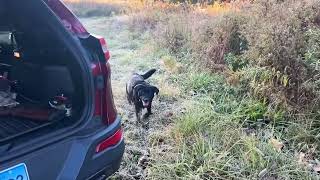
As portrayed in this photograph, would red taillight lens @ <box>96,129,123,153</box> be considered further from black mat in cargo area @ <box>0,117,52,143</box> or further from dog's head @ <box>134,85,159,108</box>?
dog's head @ <box>134,85,159,108</box>

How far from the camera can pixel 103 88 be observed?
88.2 inches

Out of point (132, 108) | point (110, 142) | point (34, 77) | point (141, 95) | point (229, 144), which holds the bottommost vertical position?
point (132, 108)

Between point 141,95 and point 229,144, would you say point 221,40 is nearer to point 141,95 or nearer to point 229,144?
point 141,95

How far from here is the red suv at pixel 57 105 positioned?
1.93 m

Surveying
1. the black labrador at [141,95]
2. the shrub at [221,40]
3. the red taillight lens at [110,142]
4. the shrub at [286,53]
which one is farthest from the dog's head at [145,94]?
the red taillight lens at [110,142]

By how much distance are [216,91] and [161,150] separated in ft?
4.81

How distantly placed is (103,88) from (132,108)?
7.82 ft

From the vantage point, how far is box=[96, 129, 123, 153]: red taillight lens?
86.7 inches

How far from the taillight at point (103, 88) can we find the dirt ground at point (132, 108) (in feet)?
2.96

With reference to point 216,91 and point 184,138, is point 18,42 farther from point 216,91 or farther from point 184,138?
point 216,91

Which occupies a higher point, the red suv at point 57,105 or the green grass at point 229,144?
the red suv at point 57,105

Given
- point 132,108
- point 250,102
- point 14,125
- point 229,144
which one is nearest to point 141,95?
point 132,108

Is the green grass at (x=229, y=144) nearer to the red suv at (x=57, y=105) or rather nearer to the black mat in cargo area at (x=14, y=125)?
the red suv at (x=57, y=105)

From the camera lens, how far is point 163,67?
6.07 meters
